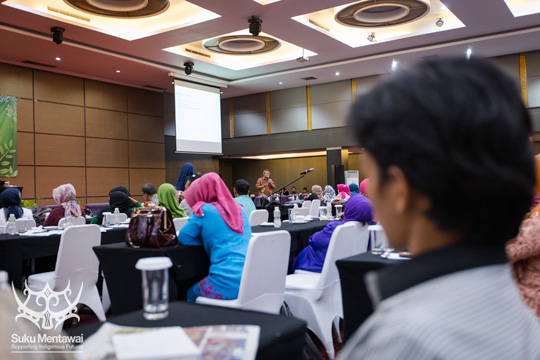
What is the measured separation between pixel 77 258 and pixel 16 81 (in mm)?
8076

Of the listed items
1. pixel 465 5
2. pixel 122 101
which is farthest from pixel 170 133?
pixel 465 5

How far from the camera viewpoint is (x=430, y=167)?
1.82 ft

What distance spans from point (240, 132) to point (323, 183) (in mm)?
3544

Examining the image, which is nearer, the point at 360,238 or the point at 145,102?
the point at 360,238

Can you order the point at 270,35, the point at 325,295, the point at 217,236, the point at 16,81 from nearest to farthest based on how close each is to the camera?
the point at 217,236
the point at 325,295
the point at 270,35
the point at 16,81

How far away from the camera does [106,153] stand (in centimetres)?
Answer: 1162

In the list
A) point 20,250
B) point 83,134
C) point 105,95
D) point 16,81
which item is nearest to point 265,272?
point 20,250

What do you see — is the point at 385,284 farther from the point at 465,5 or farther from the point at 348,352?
the point at 465,5

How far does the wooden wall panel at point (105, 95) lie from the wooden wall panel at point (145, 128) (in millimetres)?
445

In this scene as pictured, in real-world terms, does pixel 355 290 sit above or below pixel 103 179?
below

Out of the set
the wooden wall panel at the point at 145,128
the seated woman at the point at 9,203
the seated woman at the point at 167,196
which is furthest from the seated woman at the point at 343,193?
the wooden wall panel at the point at 145,128

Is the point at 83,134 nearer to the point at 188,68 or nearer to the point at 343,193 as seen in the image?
the point at 188,68

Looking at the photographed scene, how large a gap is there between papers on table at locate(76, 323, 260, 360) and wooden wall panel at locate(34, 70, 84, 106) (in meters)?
10.7

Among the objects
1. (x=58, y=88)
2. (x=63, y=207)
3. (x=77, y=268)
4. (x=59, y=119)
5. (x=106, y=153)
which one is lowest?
(x=77, y=268)
